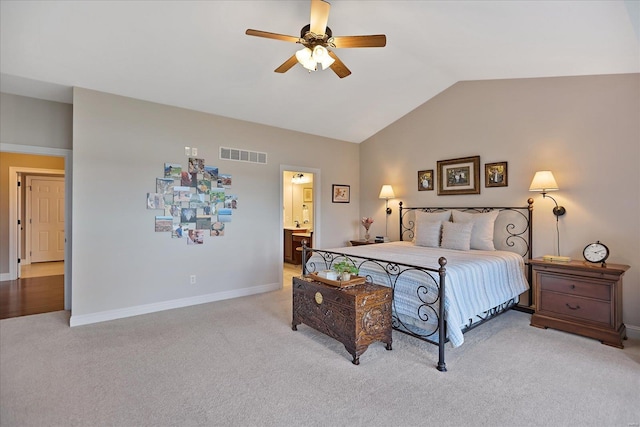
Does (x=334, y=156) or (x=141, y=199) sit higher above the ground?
(x=334, y=156)

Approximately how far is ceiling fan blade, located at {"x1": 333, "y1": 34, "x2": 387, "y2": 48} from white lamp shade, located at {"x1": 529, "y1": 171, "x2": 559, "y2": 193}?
2.62 m

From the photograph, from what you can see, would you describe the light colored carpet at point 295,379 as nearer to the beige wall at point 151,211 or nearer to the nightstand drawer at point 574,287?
the nightstand drawer at point 574,287

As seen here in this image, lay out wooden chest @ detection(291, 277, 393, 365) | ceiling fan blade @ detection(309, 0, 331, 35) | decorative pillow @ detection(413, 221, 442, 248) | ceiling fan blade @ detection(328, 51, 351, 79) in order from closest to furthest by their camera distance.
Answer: ceiling fan blade @ detection(309, 0, 331, 35) < wooden chest @ detection(291, 277, 393, 365) < ceiling fan blade @ detection(328, 51, 351, 79) < decorative pillow @ detection(413, 221, 442, 248)

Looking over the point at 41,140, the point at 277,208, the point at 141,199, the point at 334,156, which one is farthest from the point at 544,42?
the point at 41,140

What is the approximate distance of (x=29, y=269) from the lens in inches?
275

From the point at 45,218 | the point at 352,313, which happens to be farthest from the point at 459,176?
the point at 45,218

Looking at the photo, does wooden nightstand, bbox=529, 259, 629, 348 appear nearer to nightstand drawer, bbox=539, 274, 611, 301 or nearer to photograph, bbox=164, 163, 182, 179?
nightstand drawer, bbox=539, 274, 611, 301

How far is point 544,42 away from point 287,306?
4.22 meters

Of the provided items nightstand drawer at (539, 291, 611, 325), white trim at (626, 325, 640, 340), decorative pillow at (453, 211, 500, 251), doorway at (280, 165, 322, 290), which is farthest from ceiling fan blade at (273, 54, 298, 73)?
white trim at (626, 325, 640, 340)

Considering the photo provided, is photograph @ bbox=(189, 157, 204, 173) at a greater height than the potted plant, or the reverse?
photograph @ bbox=(189, 157, 204, 173)

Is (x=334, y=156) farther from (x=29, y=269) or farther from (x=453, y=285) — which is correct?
Answer: (x=29, y=269)

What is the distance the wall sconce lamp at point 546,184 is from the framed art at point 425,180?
5.11 feet

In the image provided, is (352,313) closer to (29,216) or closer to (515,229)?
(515,229)

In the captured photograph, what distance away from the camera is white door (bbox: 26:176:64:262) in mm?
7578
